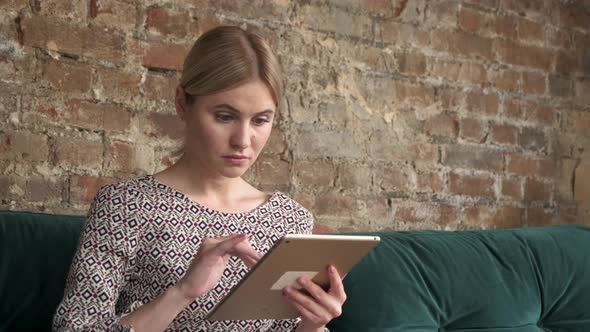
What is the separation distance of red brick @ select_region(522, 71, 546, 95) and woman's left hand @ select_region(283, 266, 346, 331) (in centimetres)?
167

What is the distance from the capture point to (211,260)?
1.48 meters

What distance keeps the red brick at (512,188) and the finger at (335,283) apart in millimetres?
1542

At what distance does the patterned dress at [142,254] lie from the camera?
1.55m

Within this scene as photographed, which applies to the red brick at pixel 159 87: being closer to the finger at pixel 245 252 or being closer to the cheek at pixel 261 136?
the cheek at pixel 261 136

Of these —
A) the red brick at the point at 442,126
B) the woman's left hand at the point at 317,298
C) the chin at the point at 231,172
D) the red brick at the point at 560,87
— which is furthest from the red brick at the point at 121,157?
the red brick at the point at 560,87

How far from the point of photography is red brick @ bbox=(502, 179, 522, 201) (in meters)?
2.95

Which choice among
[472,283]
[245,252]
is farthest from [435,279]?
[245,252]

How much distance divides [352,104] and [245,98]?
38.6 inches

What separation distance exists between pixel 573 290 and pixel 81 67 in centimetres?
131

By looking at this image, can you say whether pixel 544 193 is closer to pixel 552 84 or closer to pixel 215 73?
pixel 552 84

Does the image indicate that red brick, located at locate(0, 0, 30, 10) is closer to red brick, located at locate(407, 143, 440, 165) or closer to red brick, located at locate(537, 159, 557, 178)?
red brick, located at locate(407, 143, 440, 165)

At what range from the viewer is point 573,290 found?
2.20 metres

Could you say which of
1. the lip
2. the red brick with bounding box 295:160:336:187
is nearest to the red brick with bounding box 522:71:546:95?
the red brick with bounding box 295:160:336:187

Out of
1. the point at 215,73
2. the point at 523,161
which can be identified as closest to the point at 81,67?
the point at 215,73
